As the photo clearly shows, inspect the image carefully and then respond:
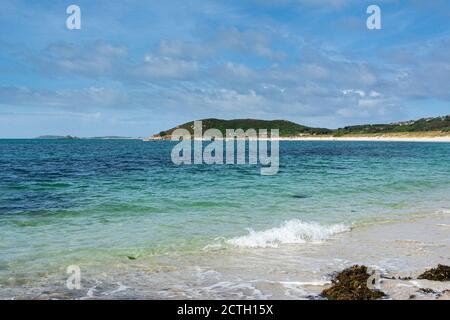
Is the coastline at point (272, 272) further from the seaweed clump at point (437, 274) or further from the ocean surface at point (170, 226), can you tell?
the seaweed clump at point (437, 274)

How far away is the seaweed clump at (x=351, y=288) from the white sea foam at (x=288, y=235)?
4365 millimetres

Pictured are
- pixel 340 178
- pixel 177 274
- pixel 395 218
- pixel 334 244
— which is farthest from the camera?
pixel 340 178

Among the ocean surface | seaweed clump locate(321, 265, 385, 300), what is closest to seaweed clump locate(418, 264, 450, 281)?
seaweed clump locate(321, 265, 385, 300)

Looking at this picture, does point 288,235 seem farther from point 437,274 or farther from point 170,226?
point 437,274

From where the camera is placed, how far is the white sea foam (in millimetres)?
14820

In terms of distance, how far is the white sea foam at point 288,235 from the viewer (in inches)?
583

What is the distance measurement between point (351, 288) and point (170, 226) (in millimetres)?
9060

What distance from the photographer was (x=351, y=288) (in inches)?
378

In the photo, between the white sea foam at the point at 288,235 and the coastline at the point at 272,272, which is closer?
the coastline at the point at 272,272

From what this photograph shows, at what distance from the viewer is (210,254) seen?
13.3 metres

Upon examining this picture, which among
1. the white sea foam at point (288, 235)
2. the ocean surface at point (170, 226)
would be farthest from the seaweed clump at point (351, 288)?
the white sea foam at point (288, 235)
